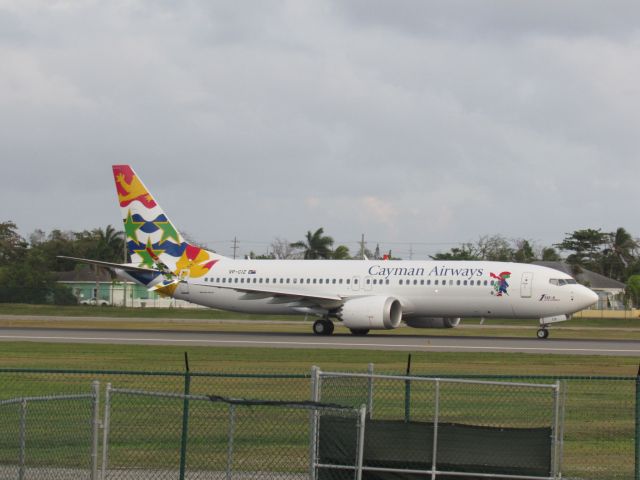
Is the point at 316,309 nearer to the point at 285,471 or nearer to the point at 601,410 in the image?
the point at 601,410

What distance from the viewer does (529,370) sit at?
3016 centimetres

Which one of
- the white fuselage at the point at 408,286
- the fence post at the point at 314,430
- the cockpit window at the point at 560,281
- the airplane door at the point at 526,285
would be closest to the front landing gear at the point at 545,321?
the white fuselage at the point at 408,286

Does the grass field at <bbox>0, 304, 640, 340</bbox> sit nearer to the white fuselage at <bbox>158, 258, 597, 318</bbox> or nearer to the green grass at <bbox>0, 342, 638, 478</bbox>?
the white fuselage at <bbox>158, 258, 597, 318</bbox>

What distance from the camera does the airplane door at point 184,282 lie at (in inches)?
2062

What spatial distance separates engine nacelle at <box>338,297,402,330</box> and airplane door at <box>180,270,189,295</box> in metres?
Answer: 8.49

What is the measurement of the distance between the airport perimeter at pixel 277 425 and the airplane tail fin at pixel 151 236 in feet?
93.0

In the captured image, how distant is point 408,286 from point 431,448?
117 ft

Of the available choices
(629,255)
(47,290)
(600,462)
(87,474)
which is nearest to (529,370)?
(600,462)

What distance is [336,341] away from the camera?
43688 millimetres

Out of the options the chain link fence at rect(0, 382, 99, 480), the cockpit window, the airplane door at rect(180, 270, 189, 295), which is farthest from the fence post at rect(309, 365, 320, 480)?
the airplane door at rect(180, 270, 189, 295)

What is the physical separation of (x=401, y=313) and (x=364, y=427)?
36.5 metres

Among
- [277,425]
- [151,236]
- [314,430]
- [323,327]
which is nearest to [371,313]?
[323,327]

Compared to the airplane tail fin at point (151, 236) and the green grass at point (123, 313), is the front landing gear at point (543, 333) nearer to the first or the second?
the airplane tail fin at point (151, 236)

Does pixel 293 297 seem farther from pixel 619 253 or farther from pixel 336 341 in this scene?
pixel 619 253
